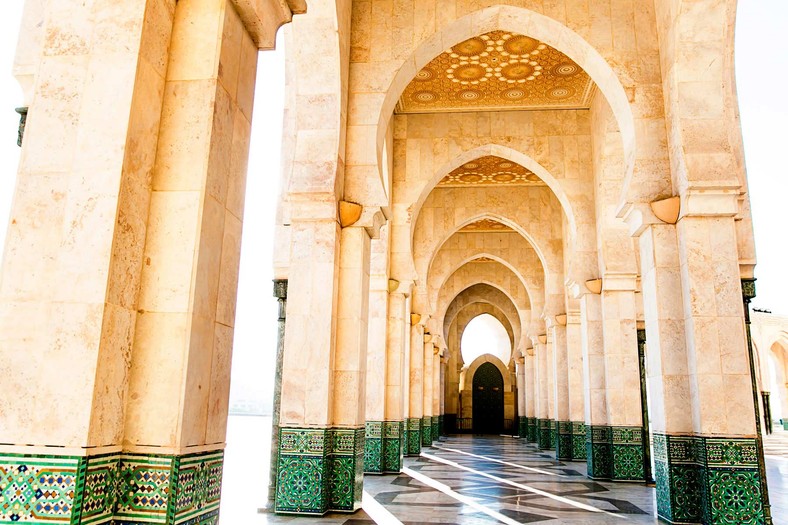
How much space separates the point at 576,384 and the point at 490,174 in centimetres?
447

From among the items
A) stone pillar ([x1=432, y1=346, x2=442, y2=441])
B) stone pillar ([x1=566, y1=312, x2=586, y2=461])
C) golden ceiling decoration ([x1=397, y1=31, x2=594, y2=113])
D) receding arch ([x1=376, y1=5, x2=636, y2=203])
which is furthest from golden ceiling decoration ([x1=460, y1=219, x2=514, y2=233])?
receding arch ([x1=376, y1=5, x2=636, y2=203])

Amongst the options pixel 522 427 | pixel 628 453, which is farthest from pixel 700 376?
pixel 522 427

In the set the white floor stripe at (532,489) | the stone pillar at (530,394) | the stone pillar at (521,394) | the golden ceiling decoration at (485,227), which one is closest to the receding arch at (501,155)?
the white floor stripe at (532,489)

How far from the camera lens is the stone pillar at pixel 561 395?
1159 centimetres

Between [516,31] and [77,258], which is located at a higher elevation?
[516,31]

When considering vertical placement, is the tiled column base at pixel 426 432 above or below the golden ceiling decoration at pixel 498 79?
below

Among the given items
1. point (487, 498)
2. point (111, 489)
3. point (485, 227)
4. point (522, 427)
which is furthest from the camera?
point (522, 427)

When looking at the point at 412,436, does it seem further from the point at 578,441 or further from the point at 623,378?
the point at 623,378

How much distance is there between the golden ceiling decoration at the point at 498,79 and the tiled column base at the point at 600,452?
198 inches

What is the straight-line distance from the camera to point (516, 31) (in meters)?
6.87

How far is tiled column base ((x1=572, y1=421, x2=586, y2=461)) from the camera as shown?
11.2m

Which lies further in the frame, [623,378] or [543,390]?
[543,390]

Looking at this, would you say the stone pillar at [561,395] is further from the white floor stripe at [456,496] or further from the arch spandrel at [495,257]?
the white floor stripe at [456,496]

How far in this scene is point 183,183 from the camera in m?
2.55
